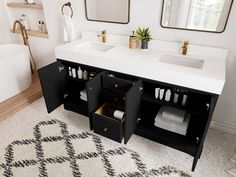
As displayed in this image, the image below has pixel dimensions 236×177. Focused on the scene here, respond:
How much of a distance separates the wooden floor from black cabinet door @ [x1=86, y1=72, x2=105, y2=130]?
3.63 ft

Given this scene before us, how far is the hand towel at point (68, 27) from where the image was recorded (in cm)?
204

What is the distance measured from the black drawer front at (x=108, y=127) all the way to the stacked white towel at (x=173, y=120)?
1.24ft

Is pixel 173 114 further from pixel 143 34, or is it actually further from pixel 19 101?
pixel 19 101

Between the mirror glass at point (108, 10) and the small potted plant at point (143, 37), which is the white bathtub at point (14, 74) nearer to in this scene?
the mirror glass at point (108, 10)

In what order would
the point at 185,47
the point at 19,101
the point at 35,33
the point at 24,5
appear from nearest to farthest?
the point at 185,47
the point at 19,101
the point at 24,5
the point at 35,33

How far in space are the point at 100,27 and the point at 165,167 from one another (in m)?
1.53

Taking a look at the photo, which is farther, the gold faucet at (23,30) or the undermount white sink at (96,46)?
the gold faucet at (23,30)

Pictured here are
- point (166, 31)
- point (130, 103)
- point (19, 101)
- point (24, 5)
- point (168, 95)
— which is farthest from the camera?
point (24, 5)

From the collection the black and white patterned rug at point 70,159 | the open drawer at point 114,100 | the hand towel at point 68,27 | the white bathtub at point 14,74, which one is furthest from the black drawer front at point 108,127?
the white bathtub at point 14,74

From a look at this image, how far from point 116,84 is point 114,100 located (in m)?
0.22

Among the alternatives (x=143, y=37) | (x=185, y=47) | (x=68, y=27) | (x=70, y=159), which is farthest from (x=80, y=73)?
(x=185, y=47)

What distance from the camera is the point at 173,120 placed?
63.7 inches

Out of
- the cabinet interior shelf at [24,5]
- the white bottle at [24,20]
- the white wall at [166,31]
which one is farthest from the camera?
the white bottle at [24,20]

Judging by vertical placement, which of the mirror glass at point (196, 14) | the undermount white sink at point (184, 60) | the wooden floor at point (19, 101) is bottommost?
the wooden floor at point (19, 101)
